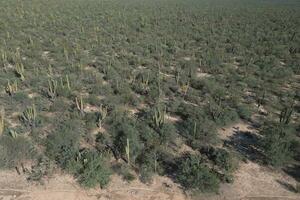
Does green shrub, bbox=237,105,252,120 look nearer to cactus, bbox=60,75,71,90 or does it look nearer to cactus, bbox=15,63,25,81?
cactus, bbox=60,75,71,90

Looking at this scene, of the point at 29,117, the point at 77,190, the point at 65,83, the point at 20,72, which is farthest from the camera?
the point at 20,72

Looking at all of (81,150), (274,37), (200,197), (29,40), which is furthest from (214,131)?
(274,37)

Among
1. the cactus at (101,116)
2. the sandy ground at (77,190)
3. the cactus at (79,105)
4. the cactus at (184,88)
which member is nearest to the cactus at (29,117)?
the cactus at (79,105)

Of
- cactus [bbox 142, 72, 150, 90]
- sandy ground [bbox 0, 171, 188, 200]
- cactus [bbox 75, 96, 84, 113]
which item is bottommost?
sandy ground [bbox 0, 171, 188, 200]

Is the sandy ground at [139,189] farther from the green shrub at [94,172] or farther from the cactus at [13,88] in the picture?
the cactus at [13,88]

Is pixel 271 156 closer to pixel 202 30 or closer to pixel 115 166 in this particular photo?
pixel 115 166

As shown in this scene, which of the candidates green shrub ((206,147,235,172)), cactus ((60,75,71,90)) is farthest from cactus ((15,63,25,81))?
green shrub ((206,147,235,172))

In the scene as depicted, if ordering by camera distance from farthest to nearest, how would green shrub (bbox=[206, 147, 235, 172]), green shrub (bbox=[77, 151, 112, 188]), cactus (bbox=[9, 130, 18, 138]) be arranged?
1. cactus (bbox=[9, 130, 18, 138])
2. green shrub (bbox=[206, 147, 235, 172])
3. green shrub (bbox=[77, 151, 112, 188])

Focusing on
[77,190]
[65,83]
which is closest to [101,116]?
[77,190]

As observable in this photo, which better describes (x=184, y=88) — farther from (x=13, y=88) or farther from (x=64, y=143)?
(x=13, y=88)
